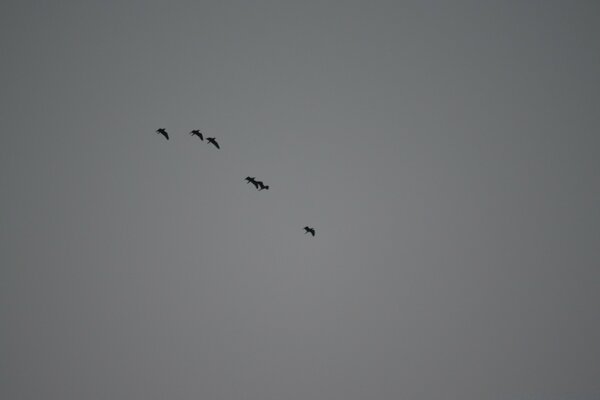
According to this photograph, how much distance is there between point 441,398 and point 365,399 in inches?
906

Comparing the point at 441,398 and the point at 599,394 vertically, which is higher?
the point at 599,394

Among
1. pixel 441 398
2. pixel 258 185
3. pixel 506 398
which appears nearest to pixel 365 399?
pixel 441 398

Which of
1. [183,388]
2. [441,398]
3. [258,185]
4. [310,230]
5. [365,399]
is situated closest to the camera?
[258,185]

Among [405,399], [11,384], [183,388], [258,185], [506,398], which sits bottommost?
[11,384]

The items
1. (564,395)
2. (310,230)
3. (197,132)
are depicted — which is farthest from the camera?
(564,395)

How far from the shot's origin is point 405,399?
128m

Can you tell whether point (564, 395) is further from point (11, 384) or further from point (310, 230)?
point (11, 384)

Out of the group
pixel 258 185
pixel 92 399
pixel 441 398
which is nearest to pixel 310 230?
pixel 258 185

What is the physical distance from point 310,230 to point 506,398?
349ft

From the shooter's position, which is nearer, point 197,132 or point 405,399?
point 197,132

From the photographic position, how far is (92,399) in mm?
134625

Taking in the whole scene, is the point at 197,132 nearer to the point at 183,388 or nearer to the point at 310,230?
the point at 310,230

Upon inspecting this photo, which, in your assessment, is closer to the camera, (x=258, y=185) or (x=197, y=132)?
(x=197, y=132)

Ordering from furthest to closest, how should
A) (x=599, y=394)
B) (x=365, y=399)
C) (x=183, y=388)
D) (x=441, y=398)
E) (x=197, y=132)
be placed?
(x=183, y=388) < (x=365, y=399) < (x=441, y=398) < (x=599, y=394) < (x=197, y=132)
